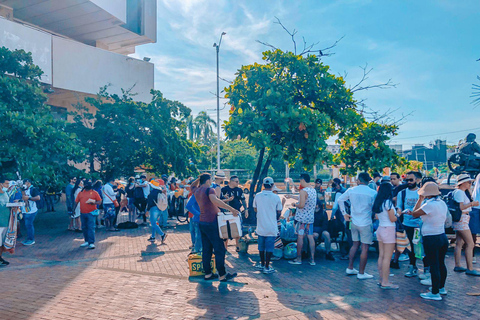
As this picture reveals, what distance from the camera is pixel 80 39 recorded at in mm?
24438

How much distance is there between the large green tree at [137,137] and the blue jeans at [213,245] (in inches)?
418

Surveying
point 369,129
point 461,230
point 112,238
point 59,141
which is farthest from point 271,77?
point 59,141

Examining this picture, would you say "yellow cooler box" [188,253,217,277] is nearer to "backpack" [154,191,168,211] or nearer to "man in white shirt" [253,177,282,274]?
"man in white shirt" [253,177,282,274]

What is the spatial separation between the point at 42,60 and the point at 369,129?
15.7 m

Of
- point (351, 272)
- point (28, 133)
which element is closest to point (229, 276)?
point (351, 272)

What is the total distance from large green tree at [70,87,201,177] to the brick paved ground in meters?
8.26

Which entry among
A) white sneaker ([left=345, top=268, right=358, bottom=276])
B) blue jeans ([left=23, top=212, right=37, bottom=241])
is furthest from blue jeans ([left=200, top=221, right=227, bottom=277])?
blue jeans ([left=23, top=212, right=37, bottom=241])

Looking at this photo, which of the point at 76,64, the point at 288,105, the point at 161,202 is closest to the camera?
the point at 288,105

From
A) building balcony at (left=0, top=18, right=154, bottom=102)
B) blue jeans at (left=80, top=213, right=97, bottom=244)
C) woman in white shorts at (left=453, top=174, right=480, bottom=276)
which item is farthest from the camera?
building balcony at (left=0, top=18, right=154, bottom=102)

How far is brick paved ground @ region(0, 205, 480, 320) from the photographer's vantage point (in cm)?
500

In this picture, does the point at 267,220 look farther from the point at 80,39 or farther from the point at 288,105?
the point at 80,39

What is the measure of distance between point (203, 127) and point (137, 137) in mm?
49454

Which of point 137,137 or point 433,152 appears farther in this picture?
point 433,152

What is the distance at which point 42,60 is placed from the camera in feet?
58.3
